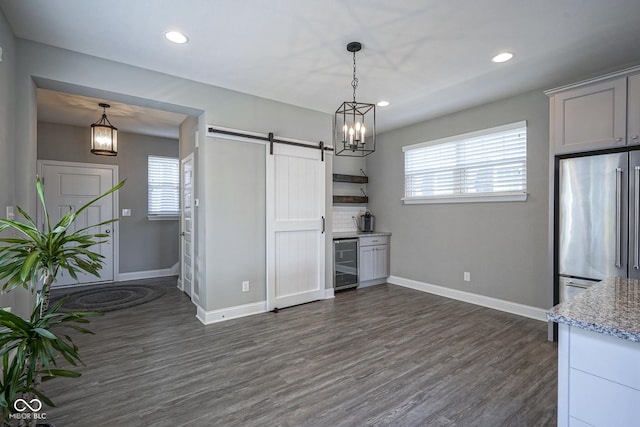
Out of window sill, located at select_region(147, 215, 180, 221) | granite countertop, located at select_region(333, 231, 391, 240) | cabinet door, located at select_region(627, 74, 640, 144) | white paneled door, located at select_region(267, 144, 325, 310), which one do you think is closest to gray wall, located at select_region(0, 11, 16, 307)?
white paneled door, located at select_region(267, 144, 325, 310)

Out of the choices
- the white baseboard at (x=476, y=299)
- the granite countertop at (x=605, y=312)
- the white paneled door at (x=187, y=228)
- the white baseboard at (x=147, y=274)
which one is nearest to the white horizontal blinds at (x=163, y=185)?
the white baseboard at (x=147, y=274)

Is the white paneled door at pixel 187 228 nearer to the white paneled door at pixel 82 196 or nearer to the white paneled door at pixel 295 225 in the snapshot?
the white paneled door at pixel 295 225

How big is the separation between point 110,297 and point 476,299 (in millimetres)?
5325

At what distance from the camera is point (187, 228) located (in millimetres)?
4637

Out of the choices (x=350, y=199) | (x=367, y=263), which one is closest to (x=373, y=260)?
(x=367, y=263)

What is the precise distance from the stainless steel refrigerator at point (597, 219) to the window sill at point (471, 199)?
82cm

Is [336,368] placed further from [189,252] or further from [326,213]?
[189,252]

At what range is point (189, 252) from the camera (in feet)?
14.7

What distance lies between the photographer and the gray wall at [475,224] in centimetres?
367

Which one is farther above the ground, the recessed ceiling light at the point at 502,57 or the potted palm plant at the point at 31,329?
the recessed ceiling light at the point at 502,57

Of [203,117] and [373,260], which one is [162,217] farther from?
[373,260]

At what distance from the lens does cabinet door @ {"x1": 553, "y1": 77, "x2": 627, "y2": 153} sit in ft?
8.81

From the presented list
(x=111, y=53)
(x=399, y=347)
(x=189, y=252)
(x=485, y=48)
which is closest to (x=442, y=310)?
(x=399, y=347)
